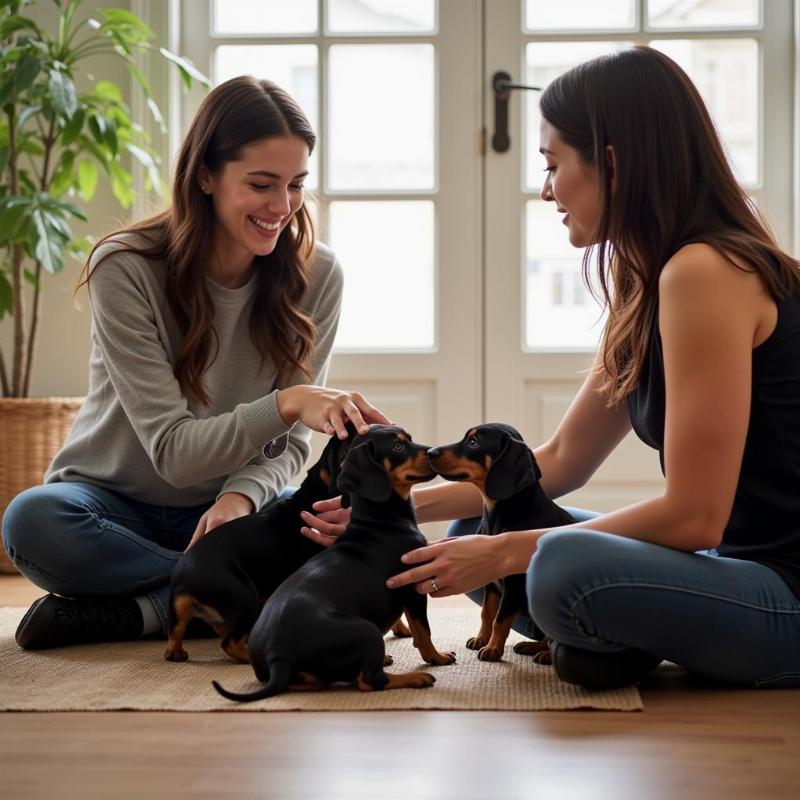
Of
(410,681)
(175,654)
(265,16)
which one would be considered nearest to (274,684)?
(410,681)

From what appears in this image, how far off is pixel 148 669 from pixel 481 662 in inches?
25.3

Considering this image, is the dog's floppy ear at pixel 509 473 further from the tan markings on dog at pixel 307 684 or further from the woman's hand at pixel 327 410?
the tan markings on dog at pixel 307 684

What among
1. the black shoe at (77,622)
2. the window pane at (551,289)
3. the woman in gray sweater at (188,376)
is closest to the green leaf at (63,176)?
the woman in gray sweater at (188,376)

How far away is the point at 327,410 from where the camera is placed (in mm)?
2283

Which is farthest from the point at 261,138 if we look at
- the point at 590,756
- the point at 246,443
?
the point at 590,756

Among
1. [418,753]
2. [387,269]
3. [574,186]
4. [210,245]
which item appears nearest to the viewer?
[418,753]

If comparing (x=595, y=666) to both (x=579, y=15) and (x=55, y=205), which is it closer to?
(x=55, y=205)

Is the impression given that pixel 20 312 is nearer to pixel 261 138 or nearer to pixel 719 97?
pixel 261 138

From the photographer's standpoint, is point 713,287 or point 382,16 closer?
point 713,287

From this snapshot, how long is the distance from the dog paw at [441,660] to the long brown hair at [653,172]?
66 cm

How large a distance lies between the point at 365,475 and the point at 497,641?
1.39 feet

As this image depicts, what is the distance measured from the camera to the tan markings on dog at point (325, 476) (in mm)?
2330

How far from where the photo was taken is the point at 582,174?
2.07 m

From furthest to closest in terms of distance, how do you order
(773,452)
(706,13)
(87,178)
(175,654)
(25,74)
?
(706,13) < (87,178) < (25,74) < (175,654) < (773,452)
